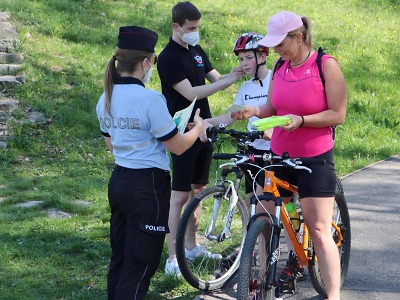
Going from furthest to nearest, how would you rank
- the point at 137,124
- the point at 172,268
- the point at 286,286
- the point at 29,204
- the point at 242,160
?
the point at 29,204, the point at 172,268, the point at 286,286, the point at 242,160, the point at 137,124

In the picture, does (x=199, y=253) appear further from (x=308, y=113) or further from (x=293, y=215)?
(x=308, y=113)

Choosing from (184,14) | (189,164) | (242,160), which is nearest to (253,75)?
(184,14)

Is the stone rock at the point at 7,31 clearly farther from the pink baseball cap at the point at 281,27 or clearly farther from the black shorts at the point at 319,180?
the black shorts at the point at 319,180

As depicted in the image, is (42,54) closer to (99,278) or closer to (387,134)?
(387,134)

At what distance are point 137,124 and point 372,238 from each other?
11.6 feet

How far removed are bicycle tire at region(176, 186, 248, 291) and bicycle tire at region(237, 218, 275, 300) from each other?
731 mm

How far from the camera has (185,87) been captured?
6.07m

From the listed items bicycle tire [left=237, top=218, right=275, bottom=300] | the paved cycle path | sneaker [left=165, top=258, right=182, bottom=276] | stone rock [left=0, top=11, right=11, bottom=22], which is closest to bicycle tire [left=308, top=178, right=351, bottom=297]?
the paved cycle path

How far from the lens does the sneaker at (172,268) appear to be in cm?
617

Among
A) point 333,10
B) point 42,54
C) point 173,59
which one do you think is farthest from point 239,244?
point 333,10

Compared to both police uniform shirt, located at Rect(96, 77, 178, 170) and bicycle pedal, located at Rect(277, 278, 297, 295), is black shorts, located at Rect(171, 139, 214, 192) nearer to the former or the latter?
bicycle pedal, located at Rect(277, 278, 297, 295)

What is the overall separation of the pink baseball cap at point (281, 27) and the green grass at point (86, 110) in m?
2.08

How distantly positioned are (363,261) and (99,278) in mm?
2260

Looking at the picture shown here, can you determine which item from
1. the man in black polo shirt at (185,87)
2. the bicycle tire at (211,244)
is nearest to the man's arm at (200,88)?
the man in black polo shirt at (185,87)
